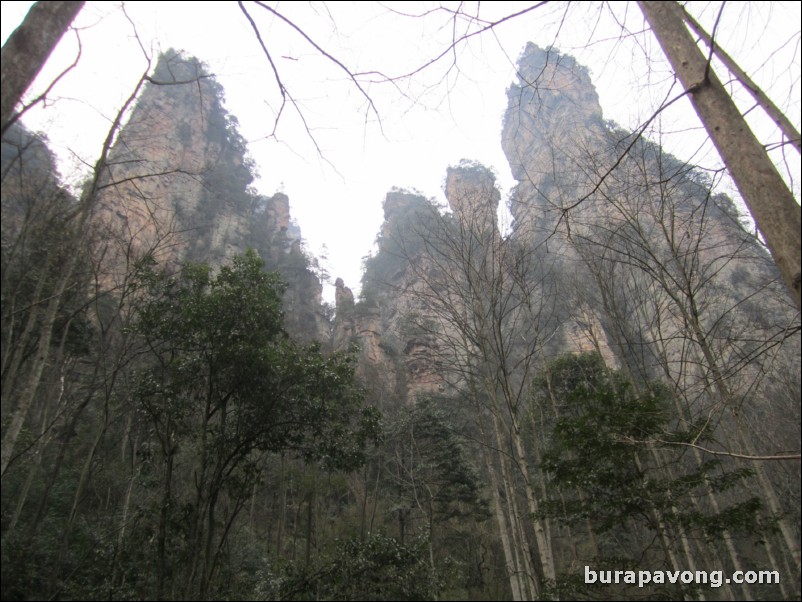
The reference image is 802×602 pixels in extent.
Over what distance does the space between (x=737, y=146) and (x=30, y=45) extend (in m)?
2.61

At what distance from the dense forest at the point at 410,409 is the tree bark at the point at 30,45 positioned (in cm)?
97

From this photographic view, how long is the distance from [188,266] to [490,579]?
12.8 metres

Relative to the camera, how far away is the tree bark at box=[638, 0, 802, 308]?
4.33 ft

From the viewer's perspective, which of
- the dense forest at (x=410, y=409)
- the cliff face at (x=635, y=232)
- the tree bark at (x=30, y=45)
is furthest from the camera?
the dense forest at (x=410, y=409)

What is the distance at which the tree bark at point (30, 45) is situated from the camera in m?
1.44

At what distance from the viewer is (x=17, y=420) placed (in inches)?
177

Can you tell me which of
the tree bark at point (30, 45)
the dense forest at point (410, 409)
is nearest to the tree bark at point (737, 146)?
the dense forest at point (410, 409)

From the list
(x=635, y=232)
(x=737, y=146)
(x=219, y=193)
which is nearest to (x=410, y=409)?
(x=635, y=232)

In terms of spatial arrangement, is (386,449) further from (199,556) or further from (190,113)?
(190,113)

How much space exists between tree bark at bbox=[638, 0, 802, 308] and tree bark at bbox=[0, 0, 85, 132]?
2.49 m

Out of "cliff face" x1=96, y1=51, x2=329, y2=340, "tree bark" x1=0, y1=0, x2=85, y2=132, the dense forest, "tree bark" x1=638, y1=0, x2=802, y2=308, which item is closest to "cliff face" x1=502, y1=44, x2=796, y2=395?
the dense forest

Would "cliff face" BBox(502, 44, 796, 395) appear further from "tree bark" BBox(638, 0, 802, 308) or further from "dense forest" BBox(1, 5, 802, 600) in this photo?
"tree bark" BBox(638, 0, 802, 308)

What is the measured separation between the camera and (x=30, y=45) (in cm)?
153

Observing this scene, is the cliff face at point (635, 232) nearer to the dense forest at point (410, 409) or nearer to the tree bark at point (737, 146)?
the dense forest at point (410, 409)
